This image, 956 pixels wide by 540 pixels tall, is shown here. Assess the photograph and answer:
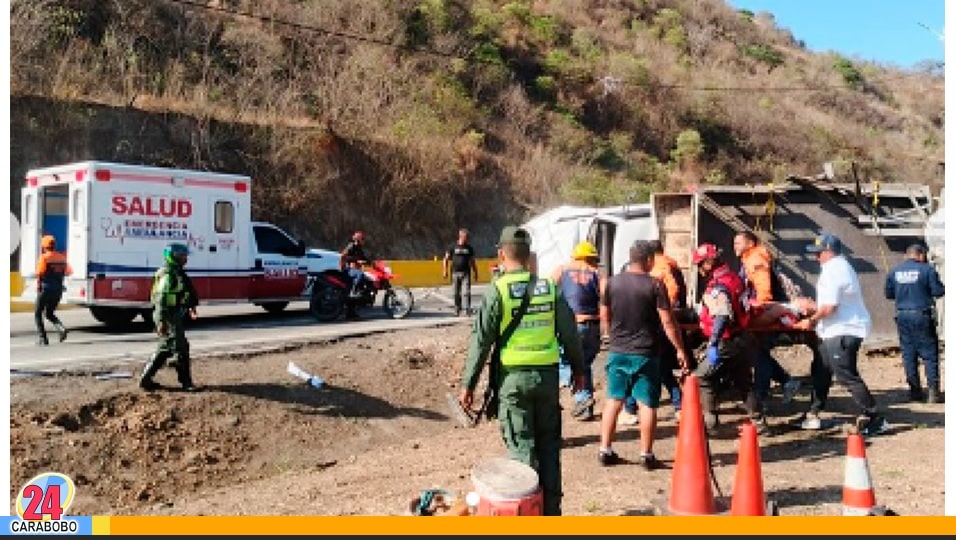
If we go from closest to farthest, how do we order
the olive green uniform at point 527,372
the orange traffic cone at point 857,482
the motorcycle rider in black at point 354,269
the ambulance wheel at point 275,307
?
the orange traffic cone at point 857,482, the olive green uniform at point 527,372, the motorcycle rider in black at point 354,269, the ambulance wheel at point 275,307

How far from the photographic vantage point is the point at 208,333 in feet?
42.7

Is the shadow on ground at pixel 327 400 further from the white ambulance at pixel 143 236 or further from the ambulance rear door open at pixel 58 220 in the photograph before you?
the ambulance rear door open at pixel 58 220

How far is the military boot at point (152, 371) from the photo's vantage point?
8648 millimetres

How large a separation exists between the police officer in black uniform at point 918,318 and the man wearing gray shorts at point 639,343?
362 cm

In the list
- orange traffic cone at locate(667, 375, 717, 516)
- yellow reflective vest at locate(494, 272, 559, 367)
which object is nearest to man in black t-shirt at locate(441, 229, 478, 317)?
yellow reflective vest at locate(494, 272, 559, 367)

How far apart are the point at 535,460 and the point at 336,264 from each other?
12.0 meters

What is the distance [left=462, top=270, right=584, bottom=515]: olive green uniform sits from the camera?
4859 mm

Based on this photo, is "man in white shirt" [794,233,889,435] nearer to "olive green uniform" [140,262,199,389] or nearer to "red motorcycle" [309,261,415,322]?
"olive green uniform" [140,262,199,389]

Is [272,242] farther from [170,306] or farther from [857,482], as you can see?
[857,482]

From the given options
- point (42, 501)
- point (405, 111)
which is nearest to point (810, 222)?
point (42, 501)

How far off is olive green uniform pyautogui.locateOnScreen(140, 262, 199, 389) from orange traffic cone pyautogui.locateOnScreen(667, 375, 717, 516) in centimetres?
557

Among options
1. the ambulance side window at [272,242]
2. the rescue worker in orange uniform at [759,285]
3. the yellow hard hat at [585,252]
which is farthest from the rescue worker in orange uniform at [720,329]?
the ambulance side window at [272,242]

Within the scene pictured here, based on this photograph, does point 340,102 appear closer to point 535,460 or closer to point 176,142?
point 176,142

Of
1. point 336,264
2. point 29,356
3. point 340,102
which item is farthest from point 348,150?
point 29,356
